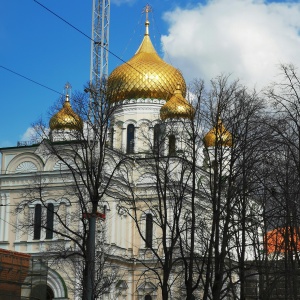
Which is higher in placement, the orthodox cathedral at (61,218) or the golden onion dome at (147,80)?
the golden onion dome at (147,80)

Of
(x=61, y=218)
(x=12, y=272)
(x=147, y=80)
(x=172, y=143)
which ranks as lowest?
(x=12, y=272)

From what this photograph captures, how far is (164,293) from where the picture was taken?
2178 centimetres

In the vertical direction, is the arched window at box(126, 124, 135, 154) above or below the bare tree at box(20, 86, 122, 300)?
above

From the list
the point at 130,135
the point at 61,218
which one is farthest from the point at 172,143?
the point at 130,135

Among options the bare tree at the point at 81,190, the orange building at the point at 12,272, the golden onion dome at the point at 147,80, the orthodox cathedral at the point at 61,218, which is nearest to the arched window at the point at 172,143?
the bare tree at the point at 81,190

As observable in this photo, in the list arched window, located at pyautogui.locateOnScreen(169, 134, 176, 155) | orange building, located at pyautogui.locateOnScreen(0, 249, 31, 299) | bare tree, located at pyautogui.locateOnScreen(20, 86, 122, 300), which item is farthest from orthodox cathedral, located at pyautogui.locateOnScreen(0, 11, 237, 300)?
arched window, located at pyautogui.locateOnScreen(169, 134, 176, 155)

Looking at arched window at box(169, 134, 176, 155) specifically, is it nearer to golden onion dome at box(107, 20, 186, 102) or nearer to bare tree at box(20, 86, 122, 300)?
bare tree at box(20, 86, 122, 300)

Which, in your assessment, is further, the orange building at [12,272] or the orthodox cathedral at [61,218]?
the orthodox cathedral at [61,218]

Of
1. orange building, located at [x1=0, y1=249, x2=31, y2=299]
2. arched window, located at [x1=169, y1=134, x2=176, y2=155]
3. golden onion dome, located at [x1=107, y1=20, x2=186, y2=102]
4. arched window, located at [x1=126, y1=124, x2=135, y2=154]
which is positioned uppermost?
golden onion dome, located at [x1=107, y1=20, x2=186, y2=102]

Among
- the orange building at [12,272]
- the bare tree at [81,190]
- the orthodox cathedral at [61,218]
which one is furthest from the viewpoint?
the orthodox cathedral at [61,218]

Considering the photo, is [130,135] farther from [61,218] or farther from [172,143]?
[172,143]

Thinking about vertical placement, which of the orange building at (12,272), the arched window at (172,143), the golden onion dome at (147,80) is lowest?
the orange building at (12,272)

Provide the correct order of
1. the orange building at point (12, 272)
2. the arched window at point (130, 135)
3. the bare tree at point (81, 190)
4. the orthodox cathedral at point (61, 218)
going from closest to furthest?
the bare tree at point (81, 190) < the orange building at point (12, 272) < the orthodox cathedral at point (61, 218) < the arched window at point (130, 135)

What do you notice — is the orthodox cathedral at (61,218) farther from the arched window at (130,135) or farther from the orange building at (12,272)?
the orange building at (12,272)
